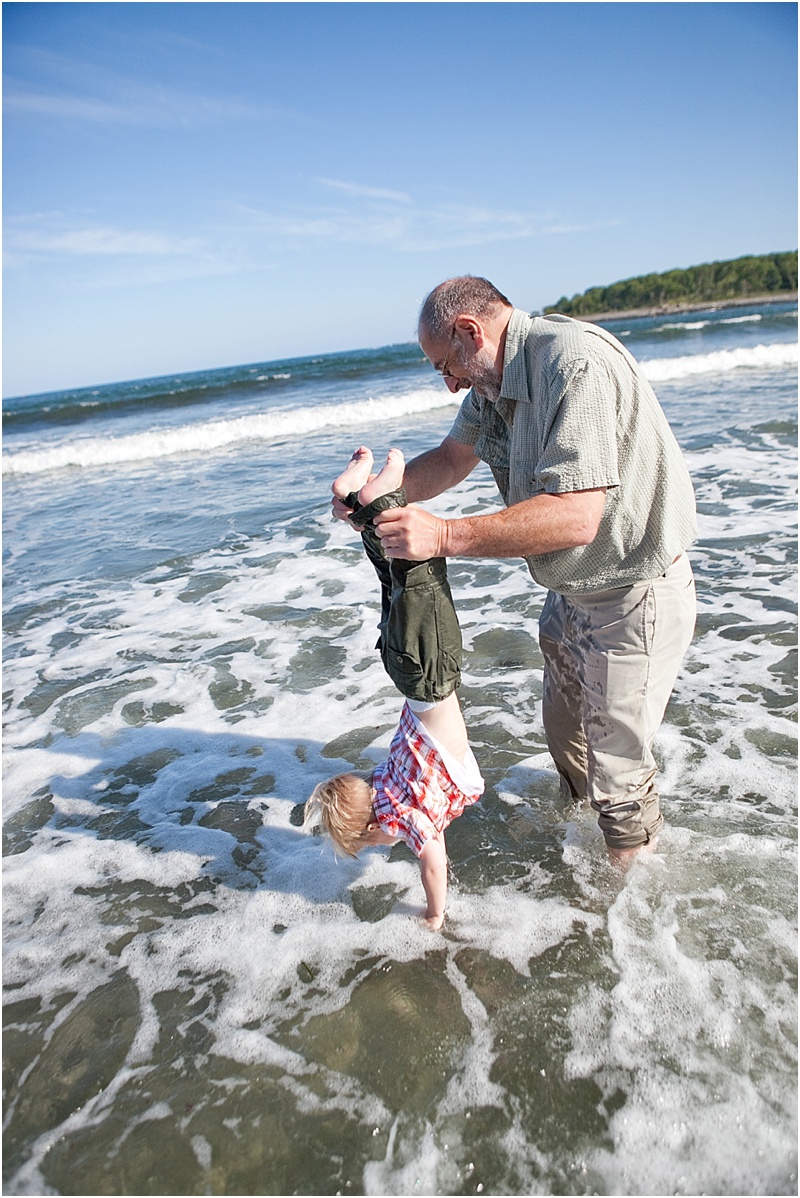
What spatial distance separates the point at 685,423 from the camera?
1213 cm

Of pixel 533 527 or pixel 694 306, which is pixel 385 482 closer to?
pixel 533 527

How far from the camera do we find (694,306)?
70.9 m

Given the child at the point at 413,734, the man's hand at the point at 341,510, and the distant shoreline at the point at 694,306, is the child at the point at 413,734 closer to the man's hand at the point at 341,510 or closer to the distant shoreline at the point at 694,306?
the man's hand at the point at 341,510

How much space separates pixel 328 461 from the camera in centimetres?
1275

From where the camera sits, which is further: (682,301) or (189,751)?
(682,301)

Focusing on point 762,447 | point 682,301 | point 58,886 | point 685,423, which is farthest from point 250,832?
point 682,301

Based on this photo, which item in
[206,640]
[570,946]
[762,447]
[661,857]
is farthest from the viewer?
[762,447]

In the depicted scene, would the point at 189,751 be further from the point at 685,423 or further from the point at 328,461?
the point at 685,423

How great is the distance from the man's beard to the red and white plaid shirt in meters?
1.17

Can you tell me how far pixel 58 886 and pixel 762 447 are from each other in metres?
9.41

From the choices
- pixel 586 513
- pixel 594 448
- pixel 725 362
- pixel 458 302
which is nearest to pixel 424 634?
pixel 586 513

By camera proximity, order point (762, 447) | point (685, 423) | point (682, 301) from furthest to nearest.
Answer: point (682, 301) < point (685, 423) < point (762, 447)

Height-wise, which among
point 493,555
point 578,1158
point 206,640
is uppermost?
point 493,555

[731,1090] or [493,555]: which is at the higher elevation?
[493,555]
